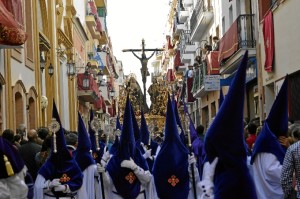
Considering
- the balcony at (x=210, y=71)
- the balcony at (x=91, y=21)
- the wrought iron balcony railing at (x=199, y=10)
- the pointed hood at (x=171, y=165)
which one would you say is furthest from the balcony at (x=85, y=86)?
the pointed hood at (x=171, y=165)

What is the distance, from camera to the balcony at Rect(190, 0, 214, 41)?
35.3 meters

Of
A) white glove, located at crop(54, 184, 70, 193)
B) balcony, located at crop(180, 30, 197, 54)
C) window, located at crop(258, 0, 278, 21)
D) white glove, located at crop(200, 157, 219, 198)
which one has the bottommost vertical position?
white glove, located at crop(54, 184, 70, 193)

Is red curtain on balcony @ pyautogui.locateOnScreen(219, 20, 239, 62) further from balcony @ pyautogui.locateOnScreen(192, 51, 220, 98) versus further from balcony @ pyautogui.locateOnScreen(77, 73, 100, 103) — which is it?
balcony @ pyautogui.locateOnScreen(77, 73, 100, 103)

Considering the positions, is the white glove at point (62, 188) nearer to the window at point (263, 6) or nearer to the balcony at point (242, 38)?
the window at point (263, 6)

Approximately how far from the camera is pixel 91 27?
164 ft

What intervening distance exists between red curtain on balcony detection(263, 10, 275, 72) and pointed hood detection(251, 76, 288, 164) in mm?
11187

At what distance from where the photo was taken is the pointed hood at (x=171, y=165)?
9.53 meters

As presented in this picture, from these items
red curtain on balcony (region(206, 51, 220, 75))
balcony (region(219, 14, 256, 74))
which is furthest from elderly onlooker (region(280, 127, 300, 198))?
red curtain on balcony (region(206, 51, 220, 75))

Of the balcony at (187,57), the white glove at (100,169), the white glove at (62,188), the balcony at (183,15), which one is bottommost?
the white glove at (62,188)

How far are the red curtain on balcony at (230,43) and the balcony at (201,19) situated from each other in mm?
8531

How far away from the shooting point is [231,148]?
6.04 m

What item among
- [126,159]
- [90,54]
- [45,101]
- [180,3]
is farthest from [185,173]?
[180,3]

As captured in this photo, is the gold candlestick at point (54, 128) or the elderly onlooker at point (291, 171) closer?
the elderly onlooker at point (291, 171)

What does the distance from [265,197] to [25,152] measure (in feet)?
13.6
